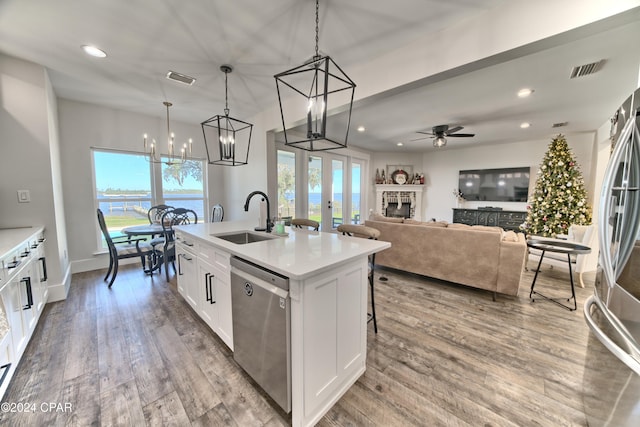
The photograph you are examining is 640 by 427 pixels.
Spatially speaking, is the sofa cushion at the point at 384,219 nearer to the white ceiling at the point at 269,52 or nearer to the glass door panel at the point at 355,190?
the white ceiling at the point at 269,52

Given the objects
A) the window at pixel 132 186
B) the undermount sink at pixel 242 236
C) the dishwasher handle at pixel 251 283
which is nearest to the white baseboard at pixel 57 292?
the window at pixel 132 186

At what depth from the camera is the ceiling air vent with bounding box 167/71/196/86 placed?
285 centimetres

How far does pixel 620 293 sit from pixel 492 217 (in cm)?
632

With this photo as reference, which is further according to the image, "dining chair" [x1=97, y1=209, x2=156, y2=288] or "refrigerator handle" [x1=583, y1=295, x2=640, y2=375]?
"dining chair" [x1=97, y1=209, x2=156, y2=288]

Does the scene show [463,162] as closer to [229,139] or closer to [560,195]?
[560,195]

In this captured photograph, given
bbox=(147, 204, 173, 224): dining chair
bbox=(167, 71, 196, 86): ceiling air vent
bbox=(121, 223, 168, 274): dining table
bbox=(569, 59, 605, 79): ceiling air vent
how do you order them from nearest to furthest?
1. bbox=(569, 59, 605, 79): ceiling air vent
2. bbox=(167, 71, 196, 86): ceiling air vent
3. bbox=(121, 223, 168, 274): dining table
4. bbox=(147, 204, 173, 224): dining chair

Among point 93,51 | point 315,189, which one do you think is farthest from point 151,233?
point 315,189

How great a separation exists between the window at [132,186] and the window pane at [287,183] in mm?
1864

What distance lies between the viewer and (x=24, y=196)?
2.71 metres

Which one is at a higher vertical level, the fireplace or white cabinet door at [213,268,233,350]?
the fireplace

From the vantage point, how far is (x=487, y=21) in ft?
5.97

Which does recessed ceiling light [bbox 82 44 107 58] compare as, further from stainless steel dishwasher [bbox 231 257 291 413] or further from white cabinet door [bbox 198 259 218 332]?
stainless steel dishwasher [bbox 231 257 291 413]

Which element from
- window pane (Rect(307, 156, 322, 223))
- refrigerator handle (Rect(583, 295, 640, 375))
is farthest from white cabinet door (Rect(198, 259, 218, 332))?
window pane (Rect(307, 156, 322, 223))

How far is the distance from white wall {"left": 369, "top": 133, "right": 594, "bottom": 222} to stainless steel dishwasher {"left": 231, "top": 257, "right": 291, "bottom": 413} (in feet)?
21.3
